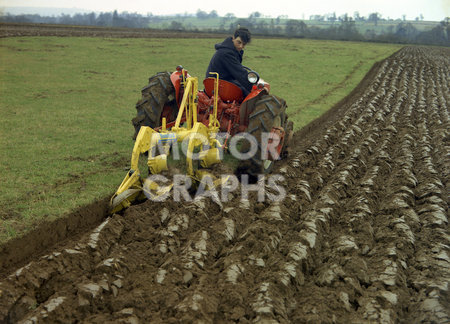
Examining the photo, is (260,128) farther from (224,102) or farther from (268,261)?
(268,261)

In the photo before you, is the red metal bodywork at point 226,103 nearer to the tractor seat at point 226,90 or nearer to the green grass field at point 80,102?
the tractor seat at point 226,90

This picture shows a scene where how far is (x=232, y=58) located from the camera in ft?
21.3

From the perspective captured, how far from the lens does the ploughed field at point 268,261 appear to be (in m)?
3.36

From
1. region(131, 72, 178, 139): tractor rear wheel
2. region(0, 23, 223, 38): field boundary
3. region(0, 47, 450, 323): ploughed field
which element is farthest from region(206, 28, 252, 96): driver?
→ region(0, 23, 223, 38): field boundary

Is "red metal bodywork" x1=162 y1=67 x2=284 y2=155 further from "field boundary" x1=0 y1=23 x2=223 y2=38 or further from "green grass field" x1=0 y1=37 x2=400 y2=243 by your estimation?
"field boundary" x1=0 y1=23 x2=223 y2=38

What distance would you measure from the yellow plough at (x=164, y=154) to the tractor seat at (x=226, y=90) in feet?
1.74

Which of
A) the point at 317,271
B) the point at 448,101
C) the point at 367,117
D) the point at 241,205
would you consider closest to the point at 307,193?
the point at 241,205

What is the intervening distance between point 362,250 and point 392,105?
9.94 m

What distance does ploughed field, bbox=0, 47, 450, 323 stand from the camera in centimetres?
336

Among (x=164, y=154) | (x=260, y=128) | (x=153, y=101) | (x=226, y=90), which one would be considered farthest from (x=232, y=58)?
(x=164, y=154)

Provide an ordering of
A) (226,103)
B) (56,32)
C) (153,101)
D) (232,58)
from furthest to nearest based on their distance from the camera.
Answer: (56,32) → (226,103) → (153,101) → (232,58)

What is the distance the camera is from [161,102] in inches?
265

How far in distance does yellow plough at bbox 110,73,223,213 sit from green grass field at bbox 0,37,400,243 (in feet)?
2.37

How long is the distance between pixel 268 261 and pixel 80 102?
924 cm
